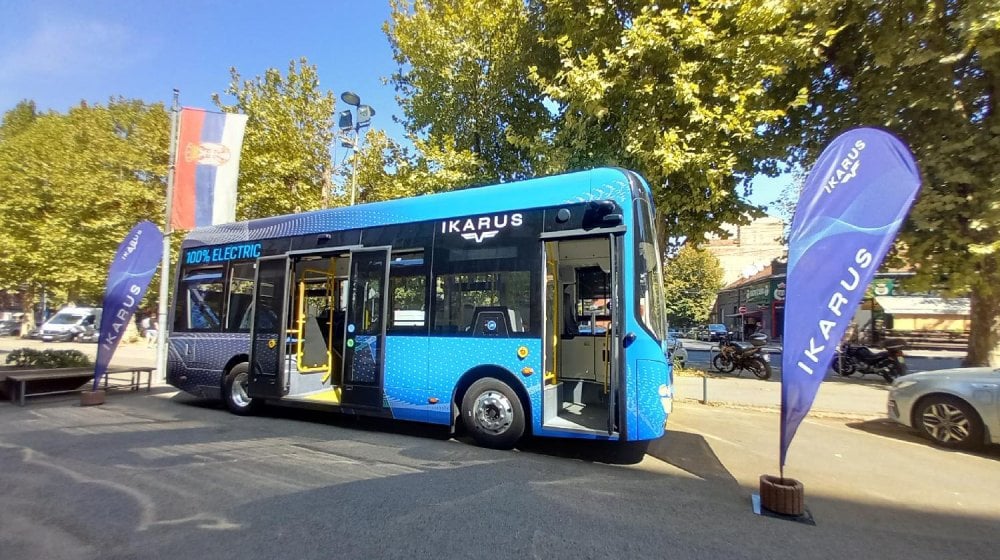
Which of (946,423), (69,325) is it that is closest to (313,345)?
(946,423)

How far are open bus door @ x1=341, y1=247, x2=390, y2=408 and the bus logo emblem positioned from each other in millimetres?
1160

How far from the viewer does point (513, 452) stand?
6.36 m

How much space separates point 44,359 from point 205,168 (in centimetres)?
534

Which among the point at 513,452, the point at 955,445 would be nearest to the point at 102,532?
the point at 513,452

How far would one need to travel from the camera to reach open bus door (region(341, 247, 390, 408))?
7.18 meters

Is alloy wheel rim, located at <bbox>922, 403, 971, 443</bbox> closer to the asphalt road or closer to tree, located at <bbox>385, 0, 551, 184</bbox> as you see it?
the asphalt road

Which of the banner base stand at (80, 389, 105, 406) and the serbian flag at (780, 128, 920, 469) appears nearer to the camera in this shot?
the serbian flag at (780, 128, 920, 469)

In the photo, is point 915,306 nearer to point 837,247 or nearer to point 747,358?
point 747,358

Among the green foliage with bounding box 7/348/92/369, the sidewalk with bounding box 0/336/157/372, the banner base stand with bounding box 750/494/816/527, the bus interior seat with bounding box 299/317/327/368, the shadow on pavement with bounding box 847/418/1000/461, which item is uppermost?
the bus interior seat with bounding box 299/317/327/368

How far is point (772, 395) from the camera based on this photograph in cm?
1139

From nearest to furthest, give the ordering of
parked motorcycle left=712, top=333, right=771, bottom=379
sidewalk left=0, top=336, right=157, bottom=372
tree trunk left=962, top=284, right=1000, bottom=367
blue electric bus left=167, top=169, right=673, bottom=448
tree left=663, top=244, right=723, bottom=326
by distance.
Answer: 1. blue electric bus left=167, top=169, right=673, bottom=448
2. tree trunk left=962, top=284, right=1000, bottom=367
3. parked motorcycle left=712, top=333, right=771, bottom=379
4. sidewalk left=0, top=336, right=157, bottom=372
5. tree left=663, top=244, right=723, bottom=326

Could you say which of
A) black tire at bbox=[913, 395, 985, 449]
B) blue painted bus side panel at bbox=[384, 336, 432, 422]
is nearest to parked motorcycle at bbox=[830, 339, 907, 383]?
black tire at bbox=[913, 395, 985, 449]

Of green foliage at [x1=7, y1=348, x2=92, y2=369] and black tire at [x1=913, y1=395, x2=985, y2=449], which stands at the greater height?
green foliage at [x1=7, y1=348, x2=92, y2=369]

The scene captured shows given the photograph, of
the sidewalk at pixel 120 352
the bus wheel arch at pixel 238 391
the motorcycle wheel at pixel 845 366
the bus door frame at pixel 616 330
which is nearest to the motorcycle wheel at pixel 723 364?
the motorcycle wheel at pixel 845 366
